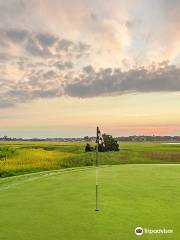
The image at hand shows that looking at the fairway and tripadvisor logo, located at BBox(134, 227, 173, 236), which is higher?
the fairway

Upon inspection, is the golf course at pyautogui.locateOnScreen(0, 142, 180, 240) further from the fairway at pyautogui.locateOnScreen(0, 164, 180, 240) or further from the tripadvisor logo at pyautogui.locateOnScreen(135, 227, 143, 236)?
the tripadvisor logo at pyautogui.locateOnScreen(135, 227, 143, 236)

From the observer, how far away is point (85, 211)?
1202 centimetres

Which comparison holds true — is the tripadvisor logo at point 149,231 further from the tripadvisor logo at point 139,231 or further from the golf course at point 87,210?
the golf course at point 87,210

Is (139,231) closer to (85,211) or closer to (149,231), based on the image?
(149,231)

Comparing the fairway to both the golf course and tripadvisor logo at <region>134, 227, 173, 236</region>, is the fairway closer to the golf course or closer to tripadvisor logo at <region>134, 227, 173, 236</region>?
the golf course

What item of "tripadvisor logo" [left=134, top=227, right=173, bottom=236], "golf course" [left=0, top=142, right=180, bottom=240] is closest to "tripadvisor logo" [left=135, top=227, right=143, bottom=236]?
"tripadvisor logo" [left=134, top=227, right=173, bottom=236]

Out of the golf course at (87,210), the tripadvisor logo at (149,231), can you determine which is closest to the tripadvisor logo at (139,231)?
the tripadvisor logo at (149,231)

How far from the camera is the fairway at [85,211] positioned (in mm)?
9602

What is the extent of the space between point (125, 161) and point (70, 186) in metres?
26.1

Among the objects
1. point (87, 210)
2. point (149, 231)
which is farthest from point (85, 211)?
point (149, 231)

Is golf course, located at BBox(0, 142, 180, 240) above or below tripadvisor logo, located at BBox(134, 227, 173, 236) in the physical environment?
above

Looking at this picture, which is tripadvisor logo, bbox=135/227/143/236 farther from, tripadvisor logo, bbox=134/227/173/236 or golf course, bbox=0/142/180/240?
golf course, bbox=0/142/180/240

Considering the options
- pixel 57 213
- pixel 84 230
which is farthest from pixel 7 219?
pixel 84 230

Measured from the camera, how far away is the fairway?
960 cm
